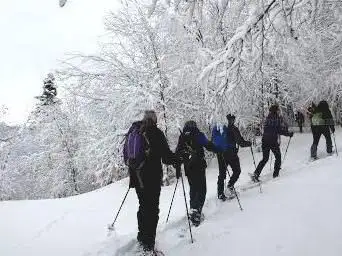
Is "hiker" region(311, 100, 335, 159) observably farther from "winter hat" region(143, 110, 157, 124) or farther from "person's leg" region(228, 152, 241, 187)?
"winter hat" region(143, 110, 157, 124)

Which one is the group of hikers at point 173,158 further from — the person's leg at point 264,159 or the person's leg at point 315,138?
the person's leg at point 315,138

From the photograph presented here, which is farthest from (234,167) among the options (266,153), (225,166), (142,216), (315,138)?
(315,138)

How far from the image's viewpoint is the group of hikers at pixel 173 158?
6.09 meters

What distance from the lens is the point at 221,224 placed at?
712cm

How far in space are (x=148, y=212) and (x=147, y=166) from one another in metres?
0.61

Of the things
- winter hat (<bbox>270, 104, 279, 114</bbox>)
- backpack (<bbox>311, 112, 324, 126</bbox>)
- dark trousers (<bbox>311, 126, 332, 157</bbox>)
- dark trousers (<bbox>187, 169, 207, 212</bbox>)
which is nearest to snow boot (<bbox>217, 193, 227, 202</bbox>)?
dark trousers (<bbox>187, 169, 207, 212</bbox>)

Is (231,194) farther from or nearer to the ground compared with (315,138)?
nearer to the ground

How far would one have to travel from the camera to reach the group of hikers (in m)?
6.09

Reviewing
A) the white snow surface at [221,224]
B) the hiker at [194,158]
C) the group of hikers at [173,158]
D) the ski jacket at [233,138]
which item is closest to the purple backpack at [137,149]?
the group of hikers at [173,158]

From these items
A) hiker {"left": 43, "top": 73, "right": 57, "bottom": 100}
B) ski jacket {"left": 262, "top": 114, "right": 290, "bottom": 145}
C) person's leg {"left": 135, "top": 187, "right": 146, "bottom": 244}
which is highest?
hiker {"left": 43, "top": 73, "right": 57, "bottom": 100}

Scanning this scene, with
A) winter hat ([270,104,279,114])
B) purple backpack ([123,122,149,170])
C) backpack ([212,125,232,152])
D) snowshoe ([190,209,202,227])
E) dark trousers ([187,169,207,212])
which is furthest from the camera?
winter hat ([270,104,279,114])

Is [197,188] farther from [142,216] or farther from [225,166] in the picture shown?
[142,216]

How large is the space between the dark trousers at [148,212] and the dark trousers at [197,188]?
4.59 ft

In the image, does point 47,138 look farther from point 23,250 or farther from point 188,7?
point 188,7
